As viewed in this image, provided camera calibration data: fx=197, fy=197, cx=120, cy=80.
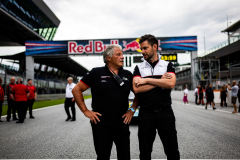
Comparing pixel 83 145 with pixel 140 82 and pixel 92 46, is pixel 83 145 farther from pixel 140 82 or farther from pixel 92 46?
pixel 92 46

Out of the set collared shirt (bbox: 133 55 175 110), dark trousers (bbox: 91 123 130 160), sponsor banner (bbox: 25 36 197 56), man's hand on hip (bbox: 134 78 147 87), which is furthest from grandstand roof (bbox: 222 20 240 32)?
dark trousers (bbox: 91 123 130 160)

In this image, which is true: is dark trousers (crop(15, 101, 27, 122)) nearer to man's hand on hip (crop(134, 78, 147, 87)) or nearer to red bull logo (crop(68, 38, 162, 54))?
man's hand on hip (crop(134, 78, 147, 87))

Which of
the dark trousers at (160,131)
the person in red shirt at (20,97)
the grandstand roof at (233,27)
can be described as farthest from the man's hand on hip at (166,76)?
the grandstand roof at (233,27)

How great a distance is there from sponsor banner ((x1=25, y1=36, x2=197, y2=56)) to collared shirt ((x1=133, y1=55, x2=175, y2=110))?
21.9m

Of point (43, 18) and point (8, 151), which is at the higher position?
point (43, 18)

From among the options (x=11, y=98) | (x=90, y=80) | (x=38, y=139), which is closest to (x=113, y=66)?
(x=90, y=80)

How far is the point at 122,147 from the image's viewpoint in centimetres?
232

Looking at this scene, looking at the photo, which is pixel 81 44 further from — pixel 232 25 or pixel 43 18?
pixel 232 25

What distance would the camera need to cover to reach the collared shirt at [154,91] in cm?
233

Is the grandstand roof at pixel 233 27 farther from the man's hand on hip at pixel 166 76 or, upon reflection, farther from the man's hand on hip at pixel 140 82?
the man's hand on hip at pixel 140 82

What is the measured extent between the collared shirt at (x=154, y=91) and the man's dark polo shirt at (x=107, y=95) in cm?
22

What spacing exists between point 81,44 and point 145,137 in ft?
76.8

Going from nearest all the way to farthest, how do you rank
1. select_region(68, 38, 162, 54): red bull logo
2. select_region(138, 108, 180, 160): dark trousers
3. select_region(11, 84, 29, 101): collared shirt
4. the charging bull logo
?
select_region(138, 108, 180, 160): dark trousers < select_region(11, 84, 29, 101): collared shirt < the charging bull logo < select_region(68, 38, 162, 54): red bull logo

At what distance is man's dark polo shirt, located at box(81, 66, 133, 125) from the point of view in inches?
91.7
